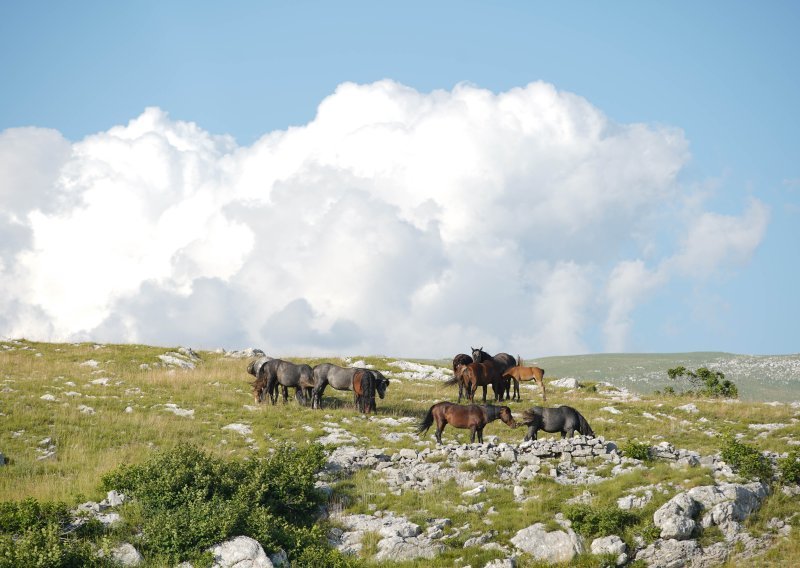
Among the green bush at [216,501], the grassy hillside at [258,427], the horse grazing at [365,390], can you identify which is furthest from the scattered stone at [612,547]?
the horse grazing at [365,390]

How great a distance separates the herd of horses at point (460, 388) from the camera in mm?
24828

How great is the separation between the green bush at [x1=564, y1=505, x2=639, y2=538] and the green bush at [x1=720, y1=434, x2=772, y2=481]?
3.70 metres

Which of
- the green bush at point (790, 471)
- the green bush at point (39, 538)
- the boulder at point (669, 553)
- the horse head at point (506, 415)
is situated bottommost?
the boulder at point (669, 553)

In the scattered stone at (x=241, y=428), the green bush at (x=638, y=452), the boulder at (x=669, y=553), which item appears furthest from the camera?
the scattered stone at (x=241, y=428)

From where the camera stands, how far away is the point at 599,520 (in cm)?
1752

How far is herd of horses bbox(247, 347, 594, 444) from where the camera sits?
2483cm

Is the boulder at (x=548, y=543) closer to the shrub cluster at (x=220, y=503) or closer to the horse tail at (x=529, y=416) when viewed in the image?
the shrub cluster at (x=220, y=503)

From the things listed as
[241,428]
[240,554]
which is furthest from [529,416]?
[240,554]

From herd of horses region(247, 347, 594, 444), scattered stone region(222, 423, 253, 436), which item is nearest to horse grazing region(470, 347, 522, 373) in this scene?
herd of horses region(247, 347, 594, 444)

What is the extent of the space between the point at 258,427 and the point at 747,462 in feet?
53.0

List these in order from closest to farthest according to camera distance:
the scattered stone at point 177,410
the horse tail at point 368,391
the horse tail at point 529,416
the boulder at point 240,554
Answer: the boulder at point 240,554 → the horse tail at point 529,416 → the scattered stone at point 177,410 → the horse tail at point 368,391

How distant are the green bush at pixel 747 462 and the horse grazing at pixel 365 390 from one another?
47.6 feet

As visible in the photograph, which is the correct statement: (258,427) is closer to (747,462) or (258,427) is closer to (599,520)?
(599,520)

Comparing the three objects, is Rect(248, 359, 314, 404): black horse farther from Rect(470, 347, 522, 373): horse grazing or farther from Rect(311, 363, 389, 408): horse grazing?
Rect(470, 347, 522, 373): horse grazing
